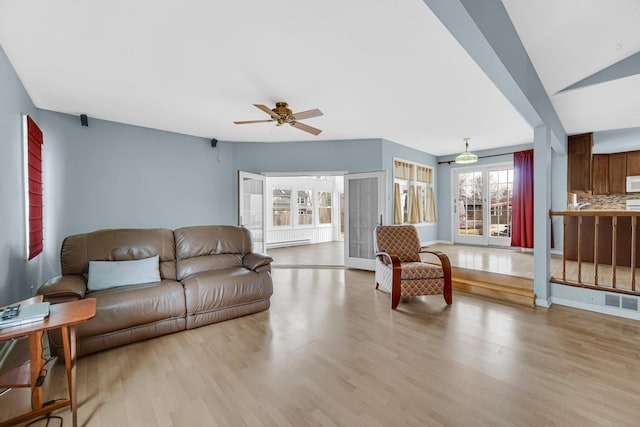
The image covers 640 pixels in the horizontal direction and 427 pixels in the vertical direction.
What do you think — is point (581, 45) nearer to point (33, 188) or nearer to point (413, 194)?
point (413, 194)

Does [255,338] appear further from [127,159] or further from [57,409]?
[127,159]

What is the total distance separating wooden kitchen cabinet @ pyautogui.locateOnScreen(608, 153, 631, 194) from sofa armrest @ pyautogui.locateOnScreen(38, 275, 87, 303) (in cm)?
942

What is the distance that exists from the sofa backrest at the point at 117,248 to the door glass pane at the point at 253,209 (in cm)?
189

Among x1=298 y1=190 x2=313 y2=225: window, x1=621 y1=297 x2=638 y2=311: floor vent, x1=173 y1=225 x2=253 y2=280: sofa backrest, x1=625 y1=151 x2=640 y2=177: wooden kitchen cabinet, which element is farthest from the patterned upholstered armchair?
x1=625 y1=151 x2=640 y2=177: wooden kitchen cabinet

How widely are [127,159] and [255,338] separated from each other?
3.71 m

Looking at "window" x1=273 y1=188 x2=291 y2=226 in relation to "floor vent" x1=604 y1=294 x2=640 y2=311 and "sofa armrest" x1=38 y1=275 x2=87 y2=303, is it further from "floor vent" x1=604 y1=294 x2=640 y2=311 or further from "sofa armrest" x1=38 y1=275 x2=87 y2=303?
"floor vent" x1=604 y1=294 x2=640 y2=311

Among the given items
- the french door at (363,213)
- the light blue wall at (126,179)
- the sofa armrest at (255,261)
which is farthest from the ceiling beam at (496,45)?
the light blue wall at (126,179)

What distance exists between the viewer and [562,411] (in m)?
1.63

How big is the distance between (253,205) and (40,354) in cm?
390

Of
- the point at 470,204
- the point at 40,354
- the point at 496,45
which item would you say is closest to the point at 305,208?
the point at 470,204

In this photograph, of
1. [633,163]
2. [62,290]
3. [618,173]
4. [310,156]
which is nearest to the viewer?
[62,290]

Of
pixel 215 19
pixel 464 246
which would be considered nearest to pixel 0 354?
pixel 215 19

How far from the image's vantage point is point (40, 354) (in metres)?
1.57

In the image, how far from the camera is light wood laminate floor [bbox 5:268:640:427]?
5.34ft
